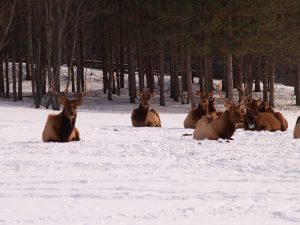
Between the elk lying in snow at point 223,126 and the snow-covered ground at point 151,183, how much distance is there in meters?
0.96

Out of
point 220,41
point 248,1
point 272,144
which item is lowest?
point 272,144

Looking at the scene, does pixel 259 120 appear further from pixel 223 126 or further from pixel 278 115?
pixel 223 126

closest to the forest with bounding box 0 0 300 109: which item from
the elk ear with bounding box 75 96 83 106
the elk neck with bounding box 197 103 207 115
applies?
the elk neck with bounding box 197 103 207 115

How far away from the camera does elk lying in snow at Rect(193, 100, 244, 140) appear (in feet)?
42.9

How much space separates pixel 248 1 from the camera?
27.4 metres

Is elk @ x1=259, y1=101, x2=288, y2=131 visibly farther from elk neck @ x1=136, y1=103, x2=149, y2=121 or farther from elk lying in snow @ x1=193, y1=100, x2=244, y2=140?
elk neck @ x1=136, y1=103, x2=149, y2=121

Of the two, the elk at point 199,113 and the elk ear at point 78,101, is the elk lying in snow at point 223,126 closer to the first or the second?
the elk ear at point 78,101

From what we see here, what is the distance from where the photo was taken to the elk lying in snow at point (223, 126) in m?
13.1

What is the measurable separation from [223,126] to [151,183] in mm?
6342

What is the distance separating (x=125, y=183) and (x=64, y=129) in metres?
5.92

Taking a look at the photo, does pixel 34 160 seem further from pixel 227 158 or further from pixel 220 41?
pixel 220 41

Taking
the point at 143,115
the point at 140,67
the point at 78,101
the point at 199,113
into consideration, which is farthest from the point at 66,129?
the point at 140,67

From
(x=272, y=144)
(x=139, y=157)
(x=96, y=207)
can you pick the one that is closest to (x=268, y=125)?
(x=272, y=144)

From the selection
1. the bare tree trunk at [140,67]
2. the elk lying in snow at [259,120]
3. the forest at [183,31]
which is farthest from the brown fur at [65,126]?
the bare tree trunk at [140,67]
